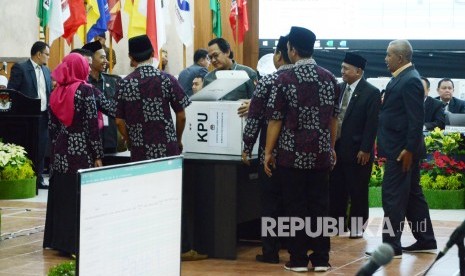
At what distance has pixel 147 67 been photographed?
689 cm

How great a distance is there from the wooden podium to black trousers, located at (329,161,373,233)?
4481 mm

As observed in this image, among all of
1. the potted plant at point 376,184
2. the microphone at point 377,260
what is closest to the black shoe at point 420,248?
the potted plant at point 376,184

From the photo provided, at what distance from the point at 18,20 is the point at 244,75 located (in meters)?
9.59

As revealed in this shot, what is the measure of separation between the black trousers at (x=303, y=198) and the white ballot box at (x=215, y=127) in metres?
0.70

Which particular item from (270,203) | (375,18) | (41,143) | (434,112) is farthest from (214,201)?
(375,18)

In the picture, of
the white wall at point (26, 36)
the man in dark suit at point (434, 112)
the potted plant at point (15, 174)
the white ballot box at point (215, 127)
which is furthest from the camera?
the white wall at point (26, 36)

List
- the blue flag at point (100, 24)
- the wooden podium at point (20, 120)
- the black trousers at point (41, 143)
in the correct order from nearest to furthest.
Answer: the wooden podium at point (20, 120) → the black trousers at point (41, 143) → the blue flag at point (100, 24)

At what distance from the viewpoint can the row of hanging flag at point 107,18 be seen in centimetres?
1172

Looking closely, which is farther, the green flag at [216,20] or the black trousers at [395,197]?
the green flag at [216,20]

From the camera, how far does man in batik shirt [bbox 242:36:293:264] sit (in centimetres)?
687

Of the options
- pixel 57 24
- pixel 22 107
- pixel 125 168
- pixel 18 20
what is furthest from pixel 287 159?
pixel 18 20

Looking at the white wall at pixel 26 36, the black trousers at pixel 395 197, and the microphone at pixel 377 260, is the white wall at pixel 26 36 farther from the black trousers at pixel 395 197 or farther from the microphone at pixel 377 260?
the microphone at pixel 377 260

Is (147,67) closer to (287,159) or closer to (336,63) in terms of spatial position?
(287,159)

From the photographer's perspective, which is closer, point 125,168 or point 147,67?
point 125,168
